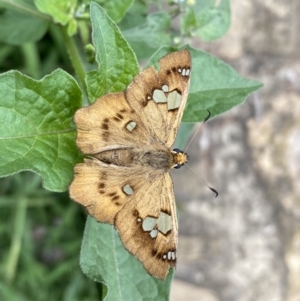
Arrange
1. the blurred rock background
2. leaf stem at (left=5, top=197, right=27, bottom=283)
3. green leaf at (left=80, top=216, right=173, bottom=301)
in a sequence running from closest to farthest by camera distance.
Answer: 1. green leaf at (left=80, top=216, right=173, bottom=301)
2. leaf stem at (left=5, top=197, right=27, bottom=283)
3. the blurred rock background

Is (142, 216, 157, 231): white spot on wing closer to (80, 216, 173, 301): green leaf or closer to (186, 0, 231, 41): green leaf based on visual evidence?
(80, 216, 173, 301): green leaf

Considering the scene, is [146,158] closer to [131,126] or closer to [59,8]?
[131,126]

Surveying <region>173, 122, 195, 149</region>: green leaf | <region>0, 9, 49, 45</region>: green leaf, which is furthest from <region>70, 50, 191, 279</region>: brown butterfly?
<region>0, 9, 49, 45</region>: green leaf

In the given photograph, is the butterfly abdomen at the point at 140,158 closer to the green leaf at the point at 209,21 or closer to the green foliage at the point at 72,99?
the green foliage at the point at 72,99

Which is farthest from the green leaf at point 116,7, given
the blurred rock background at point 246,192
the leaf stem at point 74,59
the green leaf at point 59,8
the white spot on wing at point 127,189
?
the blurred rock background at point 246,192

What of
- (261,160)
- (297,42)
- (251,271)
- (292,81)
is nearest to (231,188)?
(261,160)

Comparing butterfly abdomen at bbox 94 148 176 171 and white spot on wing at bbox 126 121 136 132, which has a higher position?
white spot on wing at bbox 126 121 136 132
